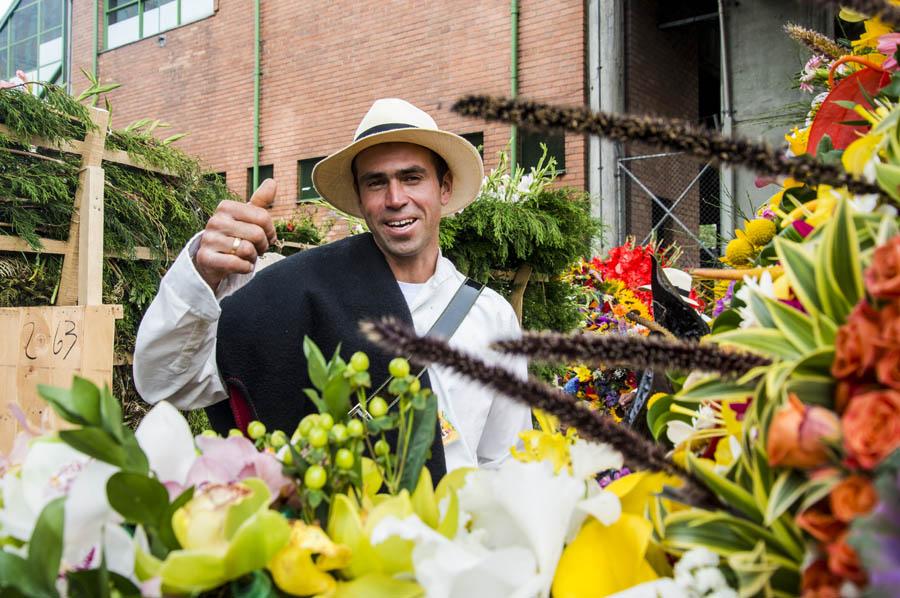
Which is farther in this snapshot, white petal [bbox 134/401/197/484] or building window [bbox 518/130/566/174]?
building window [bbox 518/130/566/174]

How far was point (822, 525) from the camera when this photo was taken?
1.19 feet

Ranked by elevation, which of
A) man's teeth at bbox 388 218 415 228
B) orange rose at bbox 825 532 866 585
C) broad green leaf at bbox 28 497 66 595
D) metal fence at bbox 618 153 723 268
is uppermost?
metal fence at bbox 618 153 723 268

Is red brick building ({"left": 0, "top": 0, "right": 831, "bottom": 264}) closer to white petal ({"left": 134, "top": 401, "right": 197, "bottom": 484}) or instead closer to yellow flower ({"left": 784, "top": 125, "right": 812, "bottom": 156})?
yellow flower ({"left": 784, "top": 125, "right": 812, "bottom": 156})

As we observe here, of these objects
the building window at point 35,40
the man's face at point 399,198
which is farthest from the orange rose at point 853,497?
the building window at point 35,40

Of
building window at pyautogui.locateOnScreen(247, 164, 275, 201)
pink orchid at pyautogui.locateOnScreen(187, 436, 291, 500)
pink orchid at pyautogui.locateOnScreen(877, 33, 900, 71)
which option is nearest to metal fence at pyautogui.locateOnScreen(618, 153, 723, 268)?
building window at pyautogui.locateOnScreen(247, 164, 275, 201)

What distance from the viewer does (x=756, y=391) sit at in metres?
0.42

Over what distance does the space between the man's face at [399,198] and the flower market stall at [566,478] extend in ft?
5.31

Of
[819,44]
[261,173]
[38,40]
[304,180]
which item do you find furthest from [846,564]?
[38,40]

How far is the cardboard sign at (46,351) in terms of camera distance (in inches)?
88.7

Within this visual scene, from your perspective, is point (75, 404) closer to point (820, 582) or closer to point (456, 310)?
point (820, 582)

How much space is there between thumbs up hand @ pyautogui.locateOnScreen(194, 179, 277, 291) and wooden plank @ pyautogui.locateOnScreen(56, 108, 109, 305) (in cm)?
143

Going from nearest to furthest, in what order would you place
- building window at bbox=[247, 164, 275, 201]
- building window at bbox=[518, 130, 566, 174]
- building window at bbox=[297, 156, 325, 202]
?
building window at bbox=[518, 130, 566, 174], building window at bbox=[297, 156, 325, 202], building window at bbox=[247, 164, 275, 201]

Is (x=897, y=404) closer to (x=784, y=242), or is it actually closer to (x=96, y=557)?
(x=784, y=242)

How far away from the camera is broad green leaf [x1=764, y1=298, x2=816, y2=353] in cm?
43
